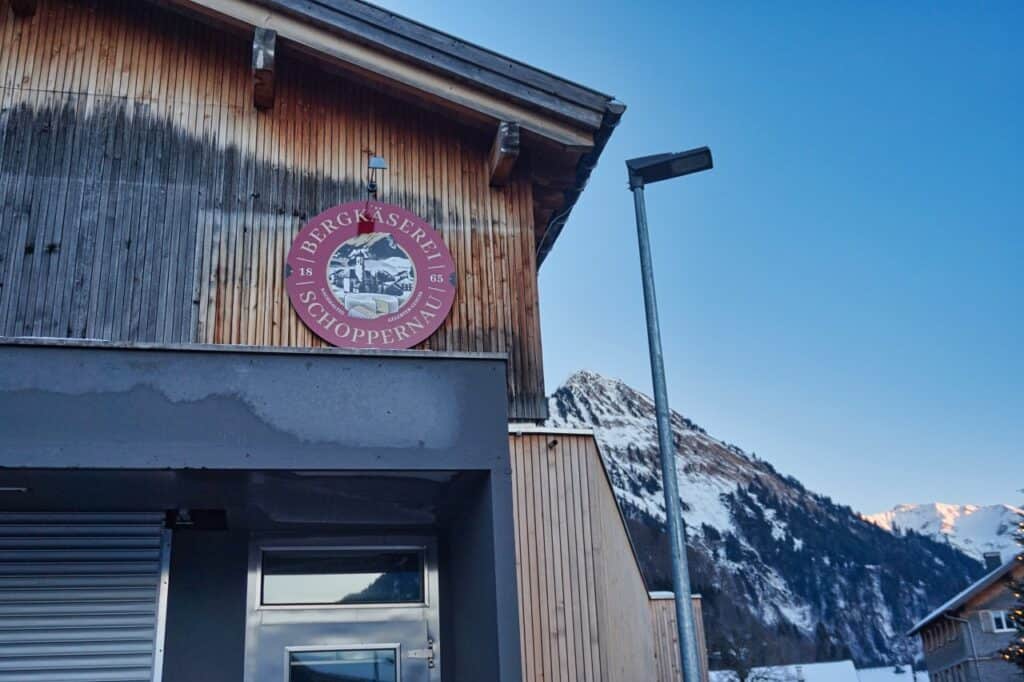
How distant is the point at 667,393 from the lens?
23.2 feet

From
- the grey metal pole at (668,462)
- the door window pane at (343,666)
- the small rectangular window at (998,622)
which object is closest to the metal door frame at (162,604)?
the door window pane at (343,666)

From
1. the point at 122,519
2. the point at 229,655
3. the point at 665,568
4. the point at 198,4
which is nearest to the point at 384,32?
the point at 198,4

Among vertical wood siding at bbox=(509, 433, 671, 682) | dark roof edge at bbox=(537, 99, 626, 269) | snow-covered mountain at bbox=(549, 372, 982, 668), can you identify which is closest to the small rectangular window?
dark roof edge at bbox=(537, 99, 626, 269)

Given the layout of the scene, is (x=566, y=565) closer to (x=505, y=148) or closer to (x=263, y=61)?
(x=505, y=148)

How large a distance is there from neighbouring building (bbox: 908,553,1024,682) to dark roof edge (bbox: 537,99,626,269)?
41.6m

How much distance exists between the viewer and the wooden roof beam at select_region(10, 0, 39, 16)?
7773 millimetres

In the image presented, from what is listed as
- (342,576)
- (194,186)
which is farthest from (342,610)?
(194,186)

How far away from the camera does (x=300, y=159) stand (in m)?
7.81

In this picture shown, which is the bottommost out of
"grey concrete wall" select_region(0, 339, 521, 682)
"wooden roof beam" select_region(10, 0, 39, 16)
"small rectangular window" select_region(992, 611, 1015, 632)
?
"grey concrete wall" select_region(0, 339, 521, 682)

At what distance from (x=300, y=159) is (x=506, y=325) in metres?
2.07

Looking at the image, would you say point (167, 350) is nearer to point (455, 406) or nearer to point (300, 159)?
point (455, 406)

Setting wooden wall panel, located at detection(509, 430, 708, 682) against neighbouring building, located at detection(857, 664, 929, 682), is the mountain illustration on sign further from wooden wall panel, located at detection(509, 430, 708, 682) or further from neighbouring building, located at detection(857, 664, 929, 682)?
neighbouring building, located at detection(857, 664, 929, 682)

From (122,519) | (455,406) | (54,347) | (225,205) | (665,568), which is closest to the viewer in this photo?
(54,347)

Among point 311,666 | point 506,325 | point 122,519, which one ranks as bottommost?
point 311,666
